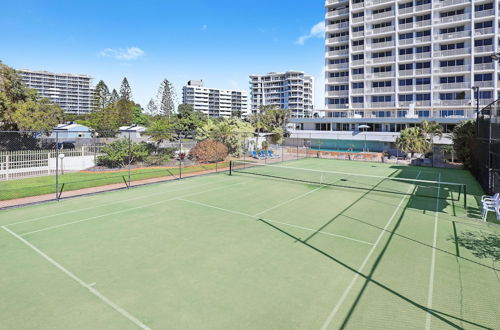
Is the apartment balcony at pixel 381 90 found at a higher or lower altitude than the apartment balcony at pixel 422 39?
lower

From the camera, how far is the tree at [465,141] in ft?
92.9

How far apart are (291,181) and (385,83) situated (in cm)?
4726

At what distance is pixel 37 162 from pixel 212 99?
494 ft

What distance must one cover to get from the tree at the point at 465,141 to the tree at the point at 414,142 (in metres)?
4.29

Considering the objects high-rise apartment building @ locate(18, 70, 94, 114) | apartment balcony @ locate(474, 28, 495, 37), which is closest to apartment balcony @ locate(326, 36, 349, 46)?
apartment balcony @ locate(474, 28, 495, 37)

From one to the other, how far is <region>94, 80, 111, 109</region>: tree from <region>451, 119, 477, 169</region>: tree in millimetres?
91214

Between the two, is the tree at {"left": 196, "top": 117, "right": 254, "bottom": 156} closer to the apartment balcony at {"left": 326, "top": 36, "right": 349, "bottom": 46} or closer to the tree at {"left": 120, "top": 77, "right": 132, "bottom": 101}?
the apartment balcony at {"left": 326, "top": 36, "right": 349, "bottom": 46}

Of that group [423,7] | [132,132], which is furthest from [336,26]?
[132,132]

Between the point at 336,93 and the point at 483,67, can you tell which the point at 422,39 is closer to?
the point at 483,67

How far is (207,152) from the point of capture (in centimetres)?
3134

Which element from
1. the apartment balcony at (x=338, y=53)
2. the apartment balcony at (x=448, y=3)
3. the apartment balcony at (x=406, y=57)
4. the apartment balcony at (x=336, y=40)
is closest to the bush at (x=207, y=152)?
the apartment balcony at (x=406, y=57)

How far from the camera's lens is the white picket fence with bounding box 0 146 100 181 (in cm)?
2056

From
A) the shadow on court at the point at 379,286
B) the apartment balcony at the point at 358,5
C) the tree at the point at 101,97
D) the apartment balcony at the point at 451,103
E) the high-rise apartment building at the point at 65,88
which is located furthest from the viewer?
the high-rise apartment building at the point at 65,88

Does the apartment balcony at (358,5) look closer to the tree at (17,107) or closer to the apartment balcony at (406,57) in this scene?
the apartment balcony at (406,57)
